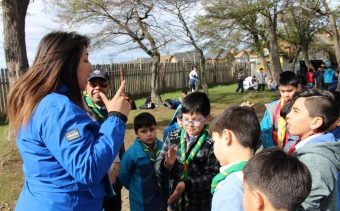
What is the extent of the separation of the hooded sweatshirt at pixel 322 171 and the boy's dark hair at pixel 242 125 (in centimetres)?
31

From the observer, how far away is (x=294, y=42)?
2988cm

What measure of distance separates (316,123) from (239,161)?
810mm

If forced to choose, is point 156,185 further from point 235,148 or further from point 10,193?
point 10,193

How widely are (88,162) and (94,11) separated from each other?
12.4 m

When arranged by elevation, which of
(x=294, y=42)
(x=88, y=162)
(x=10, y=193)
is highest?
(x=294, y=42)

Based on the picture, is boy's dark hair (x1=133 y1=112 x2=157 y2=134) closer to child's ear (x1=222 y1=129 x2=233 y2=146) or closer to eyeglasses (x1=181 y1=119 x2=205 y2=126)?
eyeglasses (x1=181 y1=119 x2=205 y2=126)

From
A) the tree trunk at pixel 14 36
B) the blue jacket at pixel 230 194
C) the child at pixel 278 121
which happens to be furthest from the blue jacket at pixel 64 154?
the tree trunk at pixel 14 36

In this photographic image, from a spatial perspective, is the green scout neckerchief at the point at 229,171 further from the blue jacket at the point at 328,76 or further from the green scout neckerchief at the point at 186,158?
the blue jacket at the point at 328,76

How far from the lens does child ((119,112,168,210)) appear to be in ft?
10.3

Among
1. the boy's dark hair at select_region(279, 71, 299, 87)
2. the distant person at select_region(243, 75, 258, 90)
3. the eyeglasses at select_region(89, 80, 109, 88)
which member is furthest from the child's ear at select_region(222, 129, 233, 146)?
the distant person at select_region(243, 75, 258, 90)

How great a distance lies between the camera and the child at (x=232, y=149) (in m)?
1.79

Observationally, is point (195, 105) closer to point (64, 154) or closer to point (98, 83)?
point (98, 83)

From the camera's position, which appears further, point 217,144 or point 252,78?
point 252,78

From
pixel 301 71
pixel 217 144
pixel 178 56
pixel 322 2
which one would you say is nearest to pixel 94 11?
pixel 322 2
